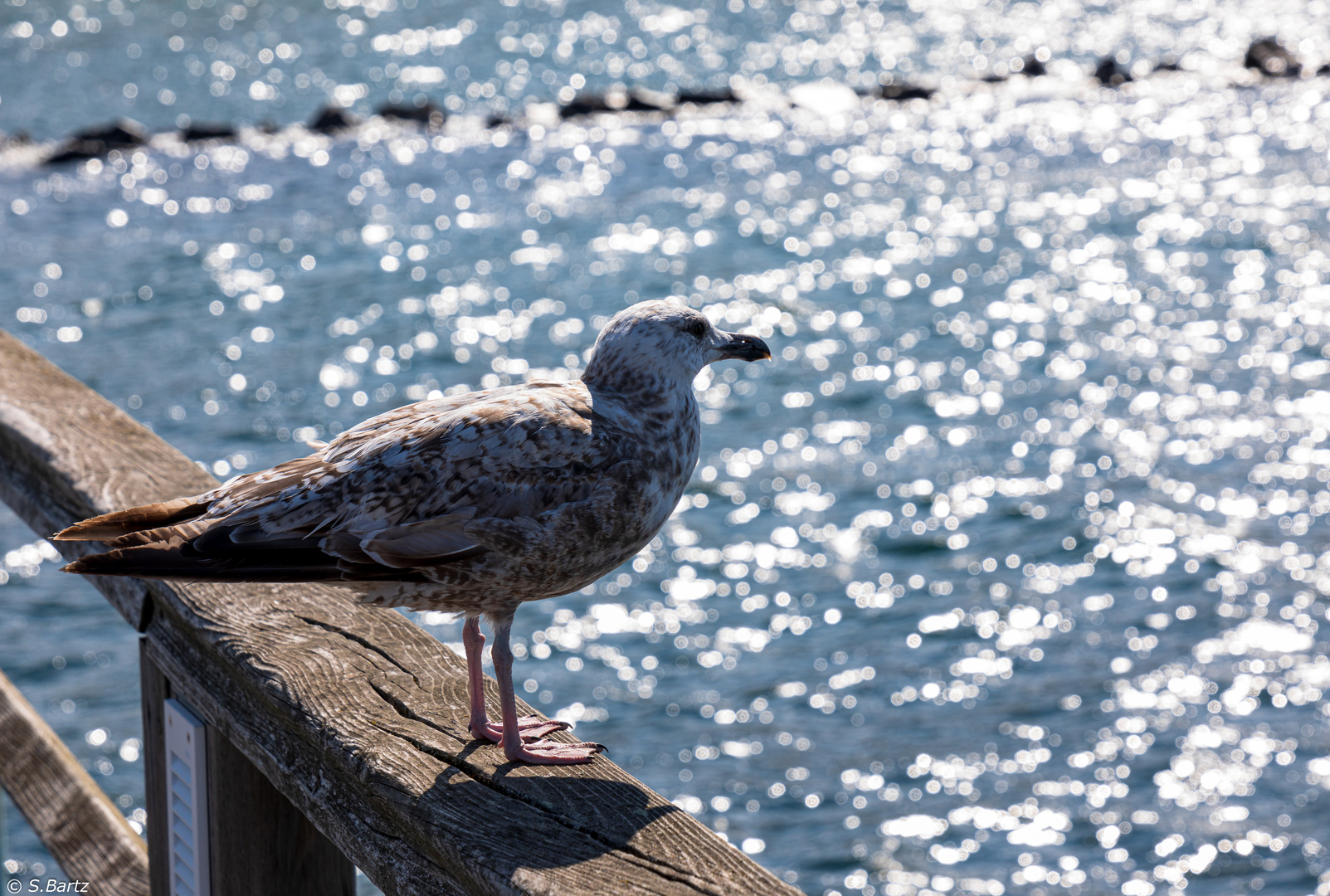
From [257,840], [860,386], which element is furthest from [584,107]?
[257,840]

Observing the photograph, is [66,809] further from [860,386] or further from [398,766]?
[860,386]

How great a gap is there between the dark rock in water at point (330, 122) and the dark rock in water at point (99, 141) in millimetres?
2629

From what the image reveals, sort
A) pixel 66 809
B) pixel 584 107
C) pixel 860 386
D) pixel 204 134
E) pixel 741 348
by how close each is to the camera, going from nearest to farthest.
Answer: pixel 741 348, pixel 66 809, pixel 860 386, pixel 204 134, pixel 584 107

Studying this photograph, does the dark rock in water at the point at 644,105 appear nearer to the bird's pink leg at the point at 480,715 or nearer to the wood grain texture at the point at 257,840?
the bird's pink leg at the point at 480,715

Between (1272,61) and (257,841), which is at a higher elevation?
(257,841)

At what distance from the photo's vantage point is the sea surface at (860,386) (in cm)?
705

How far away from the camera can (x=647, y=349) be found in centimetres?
247

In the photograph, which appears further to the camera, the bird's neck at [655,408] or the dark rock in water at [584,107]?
the dark rock in water at [584,107]

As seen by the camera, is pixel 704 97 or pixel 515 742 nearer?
pixel 515 742

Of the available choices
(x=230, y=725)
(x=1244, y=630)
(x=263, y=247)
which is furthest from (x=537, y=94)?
(x=230, y=725)

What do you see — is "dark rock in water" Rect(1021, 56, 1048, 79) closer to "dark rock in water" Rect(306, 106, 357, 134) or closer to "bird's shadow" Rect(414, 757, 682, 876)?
"dark rock in water" Rect(306, 106, 357, 134)

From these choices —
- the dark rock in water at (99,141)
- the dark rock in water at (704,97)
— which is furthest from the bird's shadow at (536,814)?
the dark rock in water at (704,97)

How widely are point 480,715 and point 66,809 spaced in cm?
162

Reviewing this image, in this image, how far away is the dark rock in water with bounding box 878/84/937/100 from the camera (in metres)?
23.4
